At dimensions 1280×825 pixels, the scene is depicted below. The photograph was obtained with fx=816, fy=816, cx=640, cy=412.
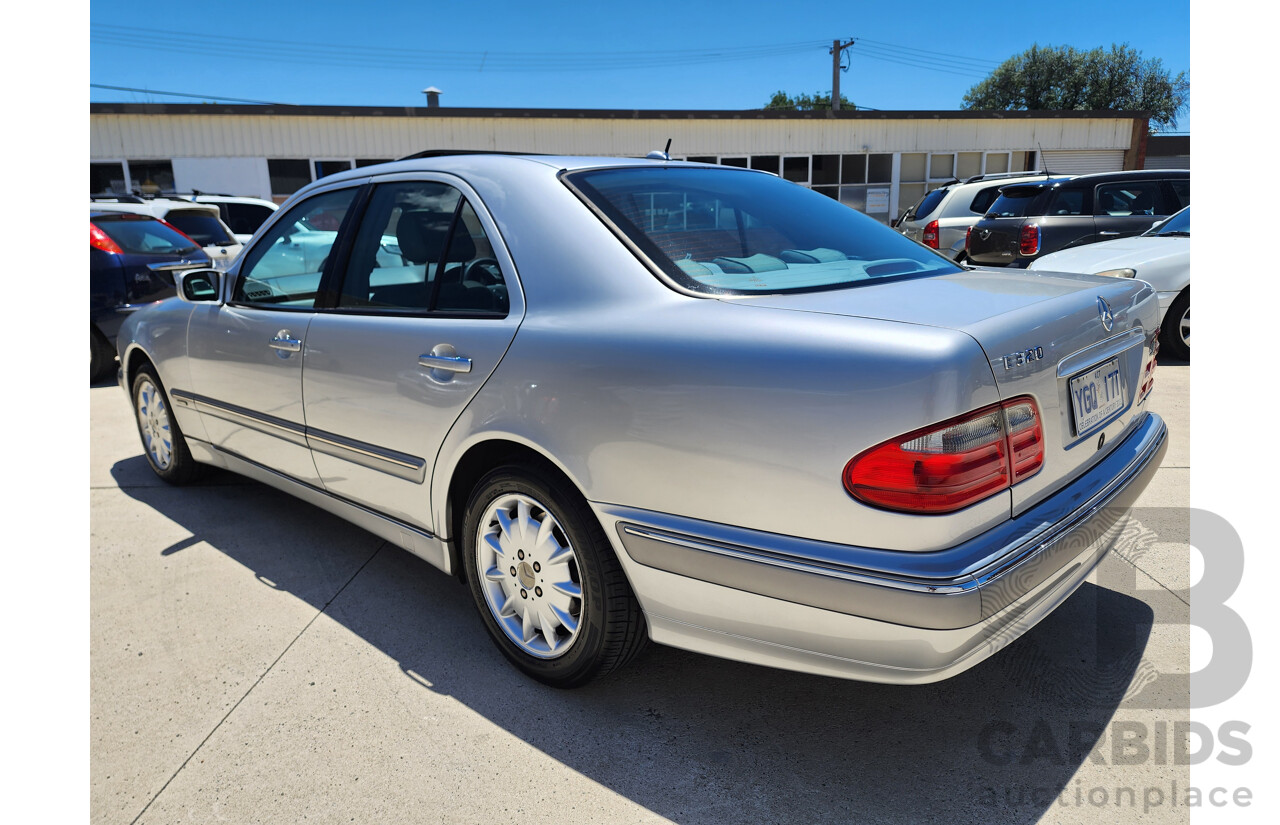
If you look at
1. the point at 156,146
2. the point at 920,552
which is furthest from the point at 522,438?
the point at 156,146

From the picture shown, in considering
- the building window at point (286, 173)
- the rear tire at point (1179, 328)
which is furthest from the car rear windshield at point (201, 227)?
the building window at point (286, 173)

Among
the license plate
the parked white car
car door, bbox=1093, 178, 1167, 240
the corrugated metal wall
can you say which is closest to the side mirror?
the license plate

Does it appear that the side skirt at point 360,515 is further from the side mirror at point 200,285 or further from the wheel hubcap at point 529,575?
the side mirror at point 200,285

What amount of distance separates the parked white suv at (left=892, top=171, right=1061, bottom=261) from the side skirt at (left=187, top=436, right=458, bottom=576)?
946cm

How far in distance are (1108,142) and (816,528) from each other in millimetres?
28395

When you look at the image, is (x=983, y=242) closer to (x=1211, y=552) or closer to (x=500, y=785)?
(x=1211, y=552)

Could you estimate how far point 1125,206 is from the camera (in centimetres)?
875

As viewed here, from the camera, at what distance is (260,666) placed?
2723 mm

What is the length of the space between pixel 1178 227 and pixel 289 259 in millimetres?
7275

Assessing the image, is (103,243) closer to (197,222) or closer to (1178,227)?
(197,222)

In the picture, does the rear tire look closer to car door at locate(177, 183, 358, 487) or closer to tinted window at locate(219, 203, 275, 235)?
car door at locate(177, 183, 358, 487)

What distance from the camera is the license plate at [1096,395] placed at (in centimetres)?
203

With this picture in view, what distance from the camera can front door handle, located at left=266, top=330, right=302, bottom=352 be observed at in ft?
10.1

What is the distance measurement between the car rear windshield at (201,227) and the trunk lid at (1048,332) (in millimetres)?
9530
